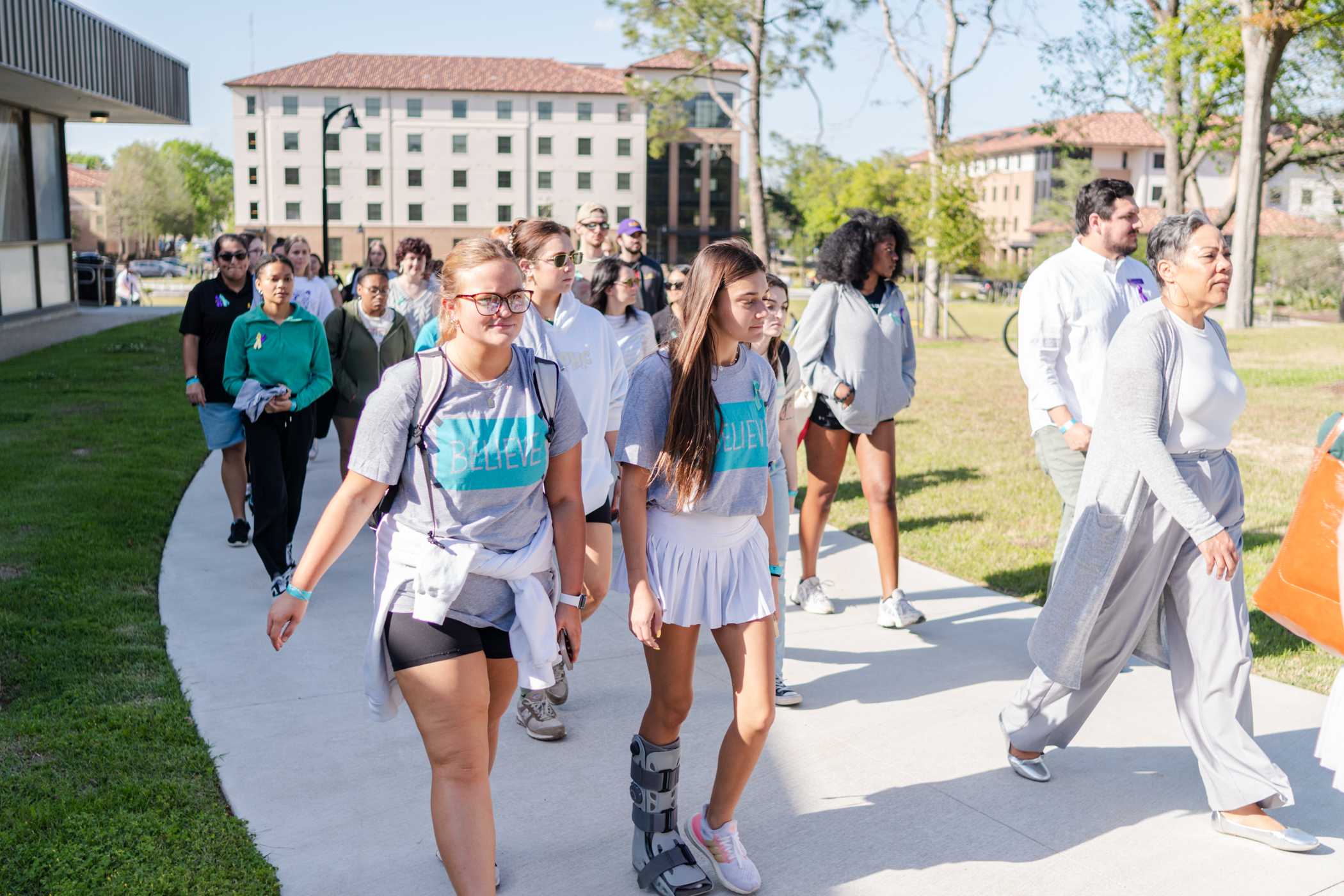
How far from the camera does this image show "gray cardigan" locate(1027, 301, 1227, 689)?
3.73 meters

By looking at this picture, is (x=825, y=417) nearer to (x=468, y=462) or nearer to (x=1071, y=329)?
(x=1071, y=329)

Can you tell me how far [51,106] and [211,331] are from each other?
1727 cm

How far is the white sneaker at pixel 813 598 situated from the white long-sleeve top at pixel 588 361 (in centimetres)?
218

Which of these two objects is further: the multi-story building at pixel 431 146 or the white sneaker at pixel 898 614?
the multi-story building at pixel 431 146

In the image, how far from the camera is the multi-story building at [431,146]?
288ft

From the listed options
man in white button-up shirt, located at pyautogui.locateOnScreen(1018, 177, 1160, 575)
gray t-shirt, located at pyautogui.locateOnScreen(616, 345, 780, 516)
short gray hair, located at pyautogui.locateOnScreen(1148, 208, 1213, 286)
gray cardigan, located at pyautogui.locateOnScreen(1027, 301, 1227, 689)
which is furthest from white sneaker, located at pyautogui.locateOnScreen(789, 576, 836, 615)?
gray t-shirt, located at pyautogui.locateOnScreen(616, 345, 780, 516)

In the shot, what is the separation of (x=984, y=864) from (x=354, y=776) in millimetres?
2195

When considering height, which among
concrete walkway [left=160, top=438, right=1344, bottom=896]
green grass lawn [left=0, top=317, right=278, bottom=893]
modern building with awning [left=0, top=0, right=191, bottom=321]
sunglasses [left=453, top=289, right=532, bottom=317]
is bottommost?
concrete walkway [left=160, top=438, right=1344, bottom=896]

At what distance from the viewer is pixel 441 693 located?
286cm

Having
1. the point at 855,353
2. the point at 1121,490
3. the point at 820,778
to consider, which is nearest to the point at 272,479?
the point at 855,353

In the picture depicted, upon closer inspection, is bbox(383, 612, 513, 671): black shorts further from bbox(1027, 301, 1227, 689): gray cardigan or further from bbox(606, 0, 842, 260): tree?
bbox(606, 0, 842, 260): tree

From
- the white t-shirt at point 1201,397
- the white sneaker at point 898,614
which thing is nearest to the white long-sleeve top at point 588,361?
the white t-shirt at point 1201,397

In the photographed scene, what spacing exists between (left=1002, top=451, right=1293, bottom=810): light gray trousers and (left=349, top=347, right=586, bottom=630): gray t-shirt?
2130mm

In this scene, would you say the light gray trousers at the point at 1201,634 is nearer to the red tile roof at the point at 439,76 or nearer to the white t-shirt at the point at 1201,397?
the white t-shirt at the point at 1201,397
